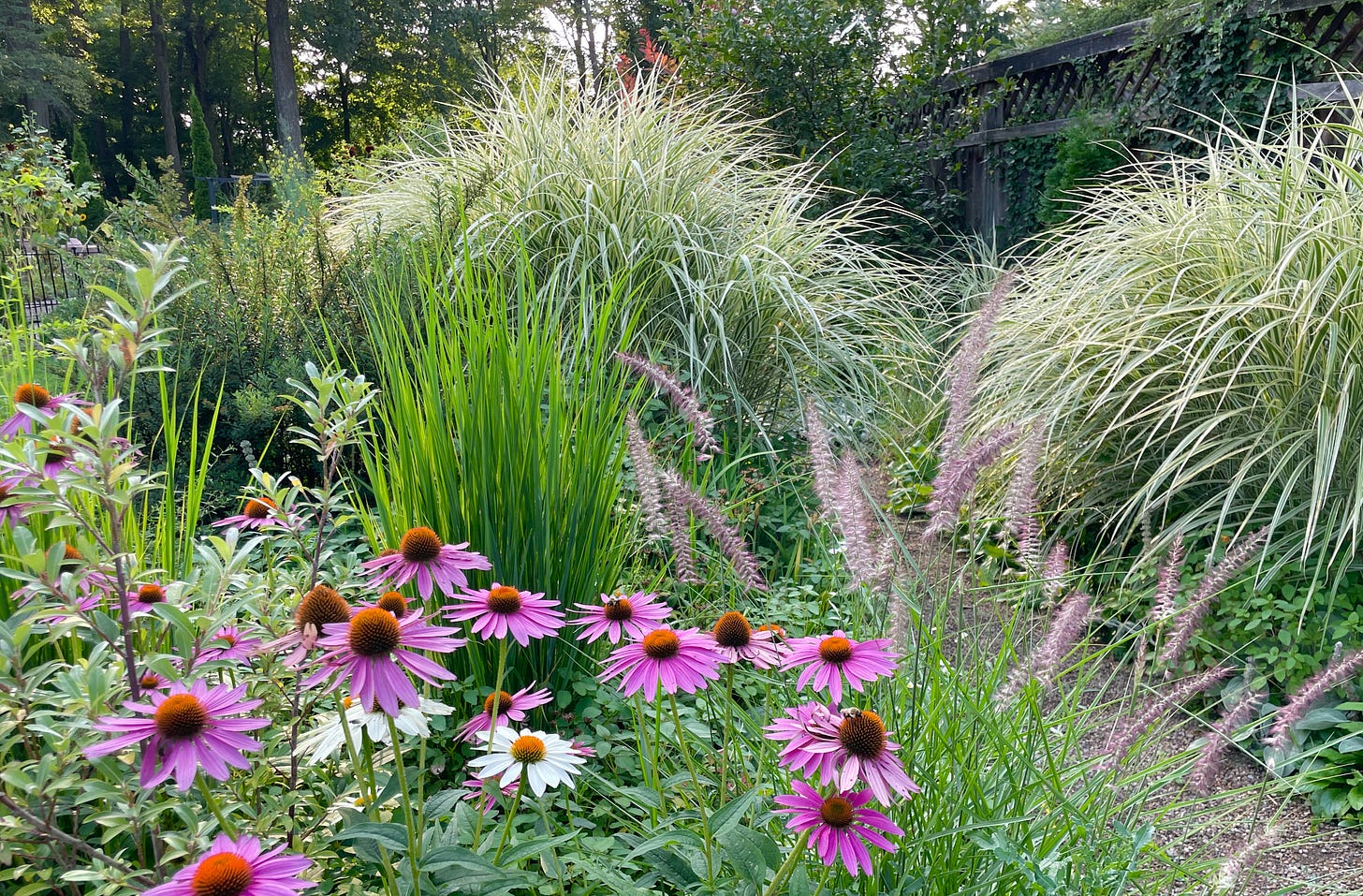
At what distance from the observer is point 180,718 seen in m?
0.76

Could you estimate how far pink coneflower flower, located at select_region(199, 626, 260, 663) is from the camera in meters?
1.03

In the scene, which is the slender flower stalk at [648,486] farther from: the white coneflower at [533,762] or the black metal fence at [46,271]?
the black metal fence at [46,271]

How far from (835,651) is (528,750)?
0.34m

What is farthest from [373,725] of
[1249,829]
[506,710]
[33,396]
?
[1249,829]

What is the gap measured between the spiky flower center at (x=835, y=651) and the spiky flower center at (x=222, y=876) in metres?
0.56

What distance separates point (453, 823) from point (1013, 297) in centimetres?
336

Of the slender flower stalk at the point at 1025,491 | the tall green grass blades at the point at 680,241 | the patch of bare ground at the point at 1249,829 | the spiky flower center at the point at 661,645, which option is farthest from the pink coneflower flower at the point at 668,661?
the tall green grass blades at the point at 680,241

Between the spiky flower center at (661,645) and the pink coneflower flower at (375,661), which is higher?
the pink coneflower flower at (375,661)

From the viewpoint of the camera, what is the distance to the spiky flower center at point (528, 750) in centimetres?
97

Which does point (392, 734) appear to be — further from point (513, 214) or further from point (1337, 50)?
point (1337, 50)

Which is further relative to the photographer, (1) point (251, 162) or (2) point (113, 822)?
(1) point (251, 162)

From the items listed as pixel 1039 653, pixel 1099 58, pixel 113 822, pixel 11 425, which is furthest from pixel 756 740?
pixel 1099 58

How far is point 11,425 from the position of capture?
4.11 ft

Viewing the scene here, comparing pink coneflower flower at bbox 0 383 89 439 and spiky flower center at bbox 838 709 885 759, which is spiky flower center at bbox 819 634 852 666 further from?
pink coneflower flower at bbox 0 383 89 439
